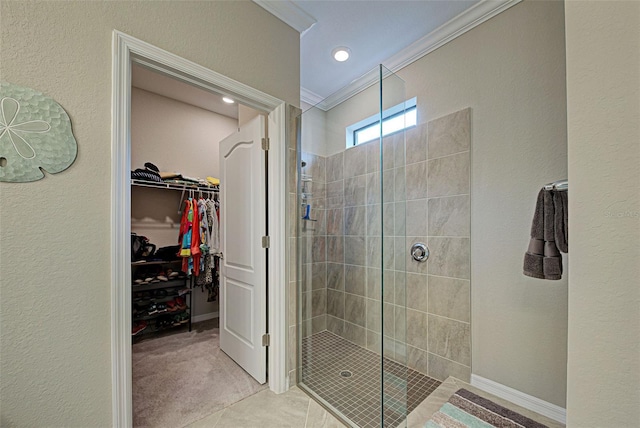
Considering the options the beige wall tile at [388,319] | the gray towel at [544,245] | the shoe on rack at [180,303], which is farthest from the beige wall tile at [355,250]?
the shoe on rack at [180,303]

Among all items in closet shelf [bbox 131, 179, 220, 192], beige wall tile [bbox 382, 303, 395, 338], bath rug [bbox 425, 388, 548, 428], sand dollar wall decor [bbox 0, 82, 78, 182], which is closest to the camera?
sand dollar wall decor [bbox 0, 82, 78, 182]

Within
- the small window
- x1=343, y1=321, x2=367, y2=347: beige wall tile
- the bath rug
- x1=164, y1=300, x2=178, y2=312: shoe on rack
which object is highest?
the small window

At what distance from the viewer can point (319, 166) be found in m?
2.14

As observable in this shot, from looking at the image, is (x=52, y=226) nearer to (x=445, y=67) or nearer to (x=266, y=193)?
(x=266, y=193)

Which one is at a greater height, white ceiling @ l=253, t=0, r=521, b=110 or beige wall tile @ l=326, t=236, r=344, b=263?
white ceiling @ l=253, t=0, r=521, b=110

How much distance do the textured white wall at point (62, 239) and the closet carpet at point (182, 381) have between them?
60 cm

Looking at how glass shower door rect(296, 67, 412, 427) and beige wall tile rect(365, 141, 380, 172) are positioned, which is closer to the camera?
glass shower door rect(296, 67, 412, 427)

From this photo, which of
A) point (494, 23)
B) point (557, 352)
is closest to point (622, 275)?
point (557, 352)

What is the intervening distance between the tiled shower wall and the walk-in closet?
0.98 m

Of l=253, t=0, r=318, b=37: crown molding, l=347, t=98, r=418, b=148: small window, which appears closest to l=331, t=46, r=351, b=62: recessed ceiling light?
l=253, t=0, r=318, b=37: crown molding

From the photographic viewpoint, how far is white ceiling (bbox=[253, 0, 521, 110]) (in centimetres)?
191

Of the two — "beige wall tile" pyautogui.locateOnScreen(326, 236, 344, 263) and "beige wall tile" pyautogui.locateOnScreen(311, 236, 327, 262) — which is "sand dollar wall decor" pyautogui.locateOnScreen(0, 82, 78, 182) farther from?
"beige wall tile" pyautogui.locateOnScreen(326, 236, 344, 263)

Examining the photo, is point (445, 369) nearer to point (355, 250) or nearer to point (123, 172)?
point (355, 250)

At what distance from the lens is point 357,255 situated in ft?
6.89
